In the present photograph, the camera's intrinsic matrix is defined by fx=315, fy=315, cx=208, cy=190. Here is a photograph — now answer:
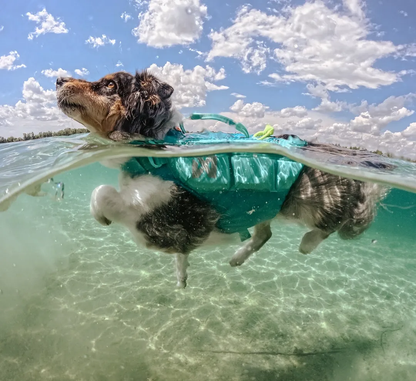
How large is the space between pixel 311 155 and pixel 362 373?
3063mm

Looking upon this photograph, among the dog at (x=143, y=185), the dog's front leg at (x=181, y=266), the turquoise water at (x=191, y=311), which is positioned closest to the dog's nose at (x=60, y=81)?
the dog at (x=143, y=185)

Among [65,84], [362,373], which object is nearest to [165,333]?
[362,373]

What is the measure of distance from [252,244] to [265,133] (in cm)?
142

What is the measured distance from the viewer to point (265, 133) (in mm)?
4039

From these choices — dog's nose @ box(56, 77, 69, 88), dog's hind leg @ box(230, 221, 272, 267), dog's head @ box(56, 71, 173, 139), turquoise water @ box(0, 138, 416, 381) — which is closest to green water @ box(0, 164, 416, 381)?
turquoise water @ box(0, 138, 416, 381)

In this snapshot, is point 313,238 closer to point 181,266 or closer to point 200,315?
point 181,266

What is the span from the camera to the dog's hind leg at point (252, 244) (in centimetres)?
387

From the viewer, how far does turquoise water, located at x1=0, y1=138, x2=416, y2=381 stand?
411cm

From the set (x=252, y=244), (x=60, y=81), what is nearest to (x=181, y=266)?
(x=252, y=244)

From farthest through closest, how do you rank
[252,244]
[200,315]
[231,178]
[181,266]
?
[200,315] < [252,244] < [181,266] < [231,178]

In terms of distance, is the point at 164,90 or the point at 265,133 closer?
the point at 164,90

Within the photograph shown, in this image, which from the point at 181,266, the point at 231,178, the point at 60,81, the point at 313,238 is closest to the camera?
the point at 60,81

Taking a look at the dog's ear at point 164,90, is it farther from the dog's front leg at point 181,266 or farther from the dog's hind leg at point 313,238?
the dog's hind leg at point 313,238

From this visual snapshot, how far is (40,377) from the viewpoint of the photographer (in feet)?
12.5
